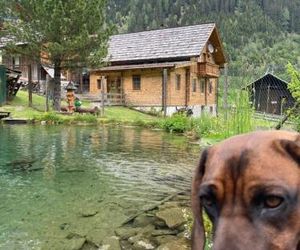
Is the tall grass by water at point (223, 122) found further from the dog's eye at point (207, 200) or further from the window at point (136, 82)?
the window at point (136, 82)

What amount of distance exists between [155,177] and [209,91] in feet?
110

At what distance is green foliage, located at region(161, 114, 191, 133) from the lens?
2131 cm

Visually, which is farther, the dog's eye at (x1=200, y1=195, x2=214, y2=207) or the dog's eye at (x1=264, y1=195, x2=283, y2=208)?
the dog's eye at (x1=200, y1=195, x2=214, y2=207)

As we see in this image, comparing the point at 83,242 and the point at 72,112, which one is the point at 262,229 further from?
the point at 72,112

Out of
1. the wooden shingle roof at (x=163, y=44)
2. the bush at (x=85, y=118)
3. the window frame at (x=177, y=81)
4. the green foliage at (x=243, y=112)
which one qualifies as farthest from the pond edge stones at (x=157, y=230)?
the window frame at (x=177, y=81)

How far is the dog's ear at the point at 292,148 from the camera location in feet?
7.04

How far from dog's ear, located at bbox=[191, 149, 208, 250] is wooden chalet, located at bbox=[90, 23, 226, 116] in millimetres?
31394

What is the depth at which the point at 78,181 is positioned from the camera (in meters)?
9.94

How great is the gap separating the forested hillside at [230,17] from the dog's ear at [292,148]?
10011 cm

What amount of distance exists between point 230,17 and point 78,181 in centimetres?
11202

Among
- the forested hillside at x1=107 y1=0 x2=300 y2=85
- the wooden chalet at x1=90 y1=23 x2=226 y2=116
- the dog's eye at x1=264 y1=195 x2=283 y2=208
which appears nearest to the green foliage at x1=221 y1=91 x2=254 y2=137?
the dog's eye at x1=264 y1=195 x2=283 y2=208

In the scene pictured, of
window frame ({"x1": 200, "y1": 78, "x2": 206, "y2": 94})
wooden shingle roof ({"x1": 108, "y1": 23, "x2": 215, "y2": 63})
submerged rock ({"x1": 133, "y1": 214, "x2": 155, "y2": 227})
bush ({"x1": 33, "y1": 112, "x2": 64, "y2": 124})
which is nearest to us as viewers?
submerged rock ({"x1": 133, "y1": 214, "x2": 155, "y2": 227})

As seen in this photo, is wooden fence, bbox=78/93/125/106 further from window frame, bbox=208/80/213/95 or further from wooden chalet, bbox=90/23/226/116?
window frame, bbox=208/80/213/95

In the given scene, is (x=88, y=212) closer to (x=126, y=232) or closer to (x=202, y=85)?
(x=126, y=232)
